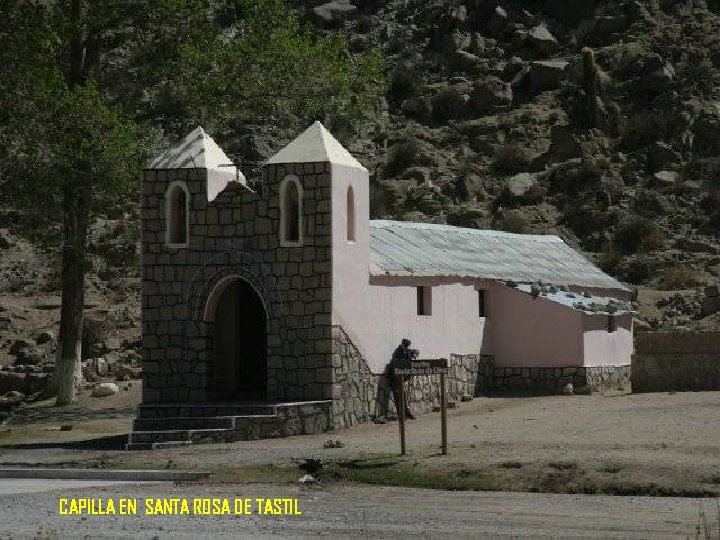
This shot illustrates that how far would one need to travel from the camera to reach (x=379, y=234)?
1265 inches

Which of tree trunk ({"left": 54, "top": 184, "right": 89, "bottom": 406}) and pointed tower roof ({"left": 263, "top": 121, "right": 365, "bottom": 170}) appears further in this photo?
tree trunk ({"left": 54, "top": 184, "right": 89, "bottom": 406})

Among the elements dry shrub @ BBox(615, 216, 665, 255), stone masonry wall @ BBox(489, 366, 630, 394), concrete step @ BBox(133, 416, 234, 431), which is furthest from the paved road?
dry shrub @ BBox(615, 216, 665, 255)

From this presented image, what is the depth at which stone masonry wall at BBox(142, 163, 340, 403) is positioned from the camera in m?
26.4

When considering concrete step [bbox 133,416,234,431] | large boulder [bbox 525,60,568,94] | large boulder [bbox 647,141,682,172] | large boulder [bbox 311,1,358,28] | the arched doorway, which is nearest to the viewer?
concrete step [bbox 133,416,234,431]

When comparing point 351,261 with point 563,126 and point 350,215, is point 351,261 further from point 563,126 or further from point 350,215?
point 563,126

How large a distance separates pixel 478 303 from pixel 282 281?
23.9ft

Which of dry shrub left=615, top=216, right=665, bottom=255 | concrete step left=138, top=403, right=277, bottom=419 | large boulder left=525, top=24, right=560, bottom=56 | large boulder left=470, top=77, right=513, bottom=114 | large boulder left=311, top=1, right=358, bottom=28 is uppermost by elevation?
large boulder left=311, top=1, right=358, bottom=28

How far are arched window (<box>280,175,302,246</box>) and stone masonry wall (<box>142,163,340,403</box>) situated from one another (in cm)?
12

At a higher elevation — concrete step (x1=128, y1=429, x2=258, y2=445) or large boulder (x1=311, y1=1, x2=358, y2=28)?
large boulder (x1=311, y1=1, x2=358, y2=28)

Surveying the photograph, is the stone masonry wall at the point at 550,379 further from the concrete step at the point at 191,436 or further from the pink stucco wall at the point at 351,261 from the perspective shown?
the concrete step at the point at 191,436

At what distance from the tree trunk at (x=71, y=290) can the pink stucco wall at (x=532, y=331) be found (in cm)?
937

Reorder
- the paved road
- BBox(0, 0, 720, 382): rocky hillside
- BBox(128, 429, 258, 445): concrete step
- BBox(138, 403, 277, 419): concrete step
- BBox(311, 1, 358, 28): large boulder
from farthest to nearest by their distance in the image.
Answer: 1. BBox(311, 1, 358, 28): large boulder
2. BBox(0, 0, 720, 382): rocky hillside
3. BBox(138, 403, 277, 419): concrete step
4. BBox(128, 429, 258, 445): concrete step
5. the paved road

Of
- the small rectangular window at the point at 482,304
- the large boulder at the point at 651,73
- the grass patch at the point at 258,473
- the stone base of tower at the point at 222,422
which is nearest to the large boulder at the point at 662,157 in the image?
the large boulder at the point at 651,73

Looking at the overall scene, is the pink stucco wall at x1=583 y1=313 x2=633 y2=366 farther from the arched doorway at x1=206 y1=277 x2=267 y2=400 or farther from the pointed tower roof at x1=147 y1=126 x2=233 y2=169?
the pointed tower roof at x1=147 y1=126 x2=233 y2=169
